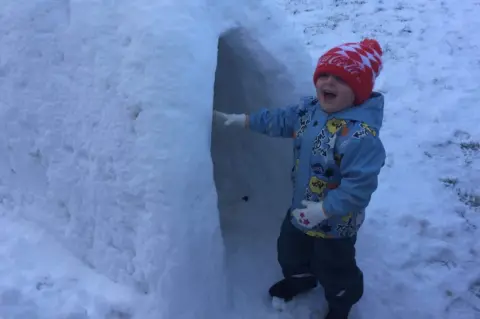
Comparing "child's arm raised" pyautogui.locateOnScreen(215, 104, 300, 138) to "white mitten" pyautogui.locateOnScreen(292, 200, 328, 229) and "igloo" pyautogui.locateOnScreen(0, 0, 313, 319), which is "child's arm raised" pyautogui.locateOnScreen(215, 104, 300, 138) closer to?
"igloo" pyautogui.locateOnScreen(0, 0, 313, 319)

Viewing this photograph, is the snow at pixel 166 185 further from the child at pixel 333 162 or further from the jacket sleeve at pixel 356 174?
the jacket sleeve at pixel 356 174

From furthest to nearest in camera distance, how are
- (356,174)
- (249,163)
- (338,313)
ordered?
(249,163)
(338,313)
(356,174)

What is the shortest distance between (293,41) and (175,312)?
149cm

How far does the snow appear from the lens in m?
2.18

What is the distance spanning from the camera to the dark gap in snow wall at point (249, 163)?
8.98 ft

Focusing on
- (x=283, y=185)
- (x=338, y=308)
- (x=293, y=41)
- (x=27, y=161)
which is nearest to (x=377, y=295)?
(x=338, y=308)

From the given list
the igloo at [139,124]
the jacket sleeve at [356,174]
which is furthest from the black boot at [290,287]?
the jacket sleeve at [356,174]

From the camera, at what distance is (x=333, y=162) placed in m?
2.21

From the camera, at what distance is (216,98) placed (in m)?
3.13

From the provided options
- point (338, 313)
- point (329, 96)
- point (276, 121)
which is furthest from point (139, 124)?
point (338, 313)

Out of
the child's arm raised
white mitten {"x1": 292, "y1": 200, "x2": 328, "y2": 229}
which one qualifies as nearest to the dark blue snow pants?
white mitten {"x1": 292, "y1": 200, "x2": 328, "y2": 229}

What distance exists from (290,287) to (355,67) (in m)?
1.17

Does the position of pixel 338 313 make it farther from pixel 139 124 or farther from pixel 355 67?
pixel 139 124

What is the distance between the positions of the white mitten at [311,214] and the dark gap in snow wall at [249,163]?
0.64 m
